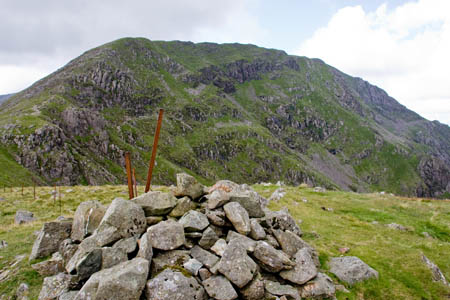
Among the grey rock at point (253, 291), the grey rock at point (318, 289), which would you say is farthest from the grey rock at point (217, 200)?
the grey rock at point (318, 289)

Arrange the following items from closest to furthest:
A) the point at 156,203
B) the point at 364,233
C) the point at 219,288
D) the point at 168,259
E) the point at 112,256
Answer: the point at 219,288 < the point at 112,256 < the point at 168,259 < the point at 156,203 < the point at 364,233

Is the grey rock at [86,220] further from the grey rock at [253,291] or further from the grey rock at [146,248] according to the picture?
the grey rock at [253,291]

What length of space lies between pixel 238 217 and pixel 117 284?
6.66 meters

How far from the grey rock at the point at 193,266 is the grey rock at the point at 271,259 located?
2912 millimetres

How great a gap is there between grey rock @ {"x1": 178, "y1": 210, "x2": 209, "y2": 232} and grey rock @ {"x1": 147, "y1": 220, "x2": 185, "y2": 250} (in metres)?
0.60

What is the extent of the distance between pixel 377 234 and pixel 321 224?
4448 millimetres

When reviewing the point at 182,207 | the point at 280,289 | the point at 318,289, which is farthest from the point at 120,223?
the point at 318,289

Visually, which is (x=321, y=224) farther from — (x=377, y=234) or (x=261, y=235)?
(x=261, y=235)

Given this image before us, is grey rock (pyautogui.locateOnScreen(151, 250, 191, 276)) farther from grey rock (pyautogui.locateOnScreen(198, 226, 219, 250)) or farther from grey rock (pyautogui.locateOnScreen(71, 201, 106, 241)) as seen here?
grey rock (pyautogui.locateOnScreen(71, 201, 106, 241))

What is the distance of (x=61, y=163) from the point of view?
149 metres

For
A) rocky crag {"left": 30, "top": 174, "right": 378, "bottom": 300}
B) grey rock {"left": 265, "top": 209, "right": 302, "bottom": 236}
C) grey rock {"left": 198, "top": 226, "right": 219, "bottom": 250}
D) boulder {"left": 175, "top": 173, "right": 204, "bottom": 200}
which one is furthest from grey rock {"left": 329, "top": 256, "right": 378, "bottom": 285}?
boulder {"left": 175, "top": 173, "right": 204, "bottom": 200}

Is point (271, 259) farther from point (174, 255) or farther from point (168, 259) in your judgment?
point (168, 259)

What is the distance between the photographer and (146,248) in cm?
1052

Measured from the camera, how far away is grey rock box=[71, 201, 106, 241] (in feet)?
40.5
